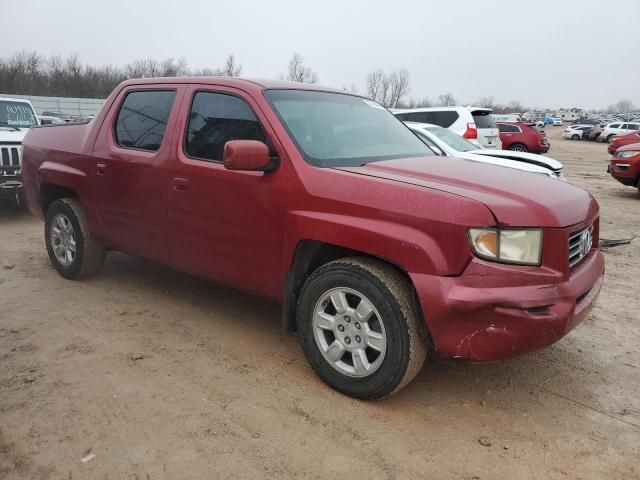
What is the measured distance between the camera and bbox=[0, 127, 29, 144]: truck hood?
798 cm

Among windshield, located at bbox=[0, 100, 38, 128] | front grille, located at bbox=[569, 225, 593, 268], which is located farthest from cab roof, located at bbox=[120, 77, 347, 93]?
windshield, located at bbox=[0, 100, 38, 128]

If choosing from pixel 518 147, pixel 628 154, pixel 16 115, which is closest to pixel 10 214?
pixel 16 115

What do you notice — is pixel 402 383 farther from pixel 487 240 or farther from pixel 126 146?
pixel 126 146

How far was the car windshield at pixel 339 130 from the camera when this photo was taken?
3.39 m

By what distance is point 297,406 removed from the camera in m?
2.99

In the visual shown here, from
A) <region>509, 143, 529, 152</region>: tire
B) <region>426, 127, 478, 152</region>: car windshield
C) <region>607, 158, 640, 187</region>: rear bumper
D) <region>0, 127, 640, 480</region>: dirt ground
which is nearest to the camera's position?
<region>0, 127, 640, 480</region>: dirt ground

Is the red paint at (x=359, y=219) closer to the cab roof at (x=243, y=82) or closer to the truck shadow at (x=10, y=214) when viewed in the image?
the cab roof at (x=243, y=82)

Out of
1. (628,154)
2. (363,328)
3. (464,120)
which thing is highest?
(464,120)

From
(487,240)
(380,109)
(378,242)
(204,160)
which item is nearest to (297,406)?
(378,242)

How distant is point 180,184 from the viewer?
12.4ft

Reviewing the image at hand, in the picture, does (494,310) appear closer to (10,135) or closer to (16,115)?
(10,135)

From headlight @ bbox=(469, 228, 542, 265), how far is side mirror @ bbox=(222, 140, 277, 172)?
4.21 feet

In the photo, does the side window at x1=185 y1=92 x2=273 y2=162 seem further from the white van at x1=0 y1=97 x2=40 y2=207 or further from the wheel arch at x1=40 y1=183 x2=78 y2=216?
the white van at x1=0 y1=97 x2=40 y2=207

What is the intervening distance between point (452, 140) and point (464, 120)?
3686mm
